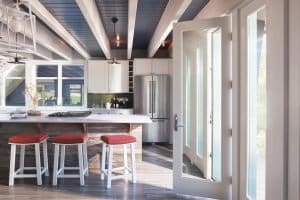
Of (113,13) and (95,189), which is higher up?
(113,13)

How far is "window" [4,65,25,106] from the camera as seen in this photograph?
9031mm

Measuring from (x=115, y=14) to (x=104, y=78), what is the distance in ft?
12.1

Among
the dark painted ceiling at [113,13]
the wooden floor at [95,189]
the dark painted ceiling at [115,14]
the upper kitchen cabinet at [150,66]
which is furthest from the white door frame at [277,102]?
the upper kitchen cabinet at [150,66]

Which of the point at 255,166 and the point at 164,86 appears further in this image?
the point at 164,86

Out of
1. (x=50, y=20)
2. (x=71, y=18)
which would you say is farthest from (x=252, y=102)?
(x=71, y=18)

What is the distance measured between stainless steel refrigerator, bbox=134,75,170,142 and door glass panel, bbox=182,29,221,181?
12.4 ft

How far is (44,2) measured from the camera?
450cm

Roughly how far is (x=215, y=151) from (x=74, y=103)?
5928 mm

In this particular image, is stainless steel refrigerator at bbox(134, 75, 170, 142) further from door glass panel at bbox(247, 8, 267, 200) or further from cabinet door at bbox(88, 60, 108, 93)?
door glass panel at bbox(247, 8, 267, 200)

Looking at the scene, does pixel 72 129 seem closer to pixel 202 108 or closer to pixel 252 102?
pixel 202 108

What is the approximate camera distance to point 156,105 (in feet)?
26.9

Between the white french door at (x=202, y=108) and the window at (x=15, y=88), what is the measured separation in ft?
21.5

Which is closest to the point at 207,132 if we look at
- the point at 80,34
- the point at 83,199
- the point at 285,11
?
the point at 83,199

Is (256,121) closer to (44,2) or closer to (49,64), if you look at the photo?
(44,2)
